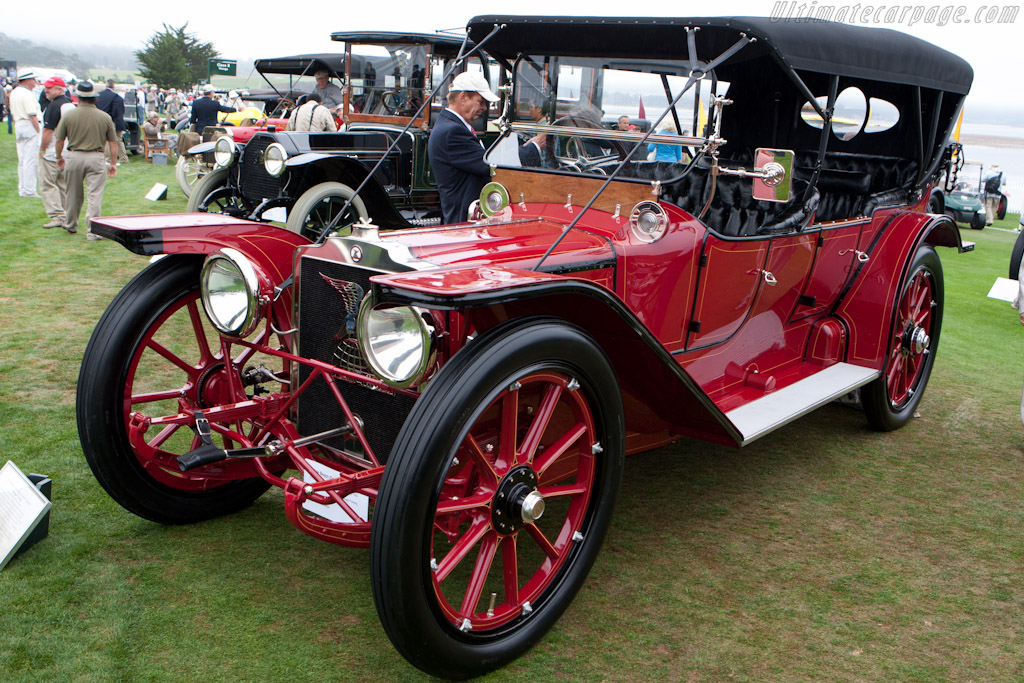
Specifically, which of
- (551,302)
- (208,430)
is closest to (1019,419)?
(551,302)

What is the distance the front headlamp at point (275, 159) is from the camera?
23.9 feet

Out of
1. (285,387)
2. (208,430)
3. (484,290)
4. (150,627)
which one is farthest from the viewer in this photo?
(285,387)

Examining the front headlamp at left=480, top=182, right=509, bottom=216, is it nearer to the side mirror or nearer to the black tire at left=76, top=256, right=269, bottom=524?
the side mirror

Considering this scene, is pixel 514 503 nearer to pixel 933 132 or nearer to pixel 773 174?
pixel 773 174

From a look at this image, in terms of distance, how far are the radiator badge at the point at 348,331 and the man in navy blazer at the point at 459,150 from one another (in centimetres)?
210

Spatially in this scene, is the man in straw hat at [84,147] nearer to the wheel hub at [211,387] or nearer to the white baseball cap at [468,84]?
the white baseball cap at [468,84]

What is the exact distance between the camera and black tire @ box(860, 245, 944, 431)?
427cm

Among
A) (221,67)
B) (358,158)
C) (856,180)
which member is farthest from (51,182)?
(221,67)

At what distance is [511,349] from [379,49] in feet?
25.2

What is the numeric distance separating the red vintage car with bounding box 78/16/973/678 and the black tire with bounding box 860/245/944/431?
0.02 meters

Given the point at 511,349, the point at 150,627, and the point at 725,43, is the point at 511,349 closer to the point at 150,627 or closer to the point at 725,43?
the point at 150,627

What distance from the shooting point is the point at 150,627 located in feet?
7.95

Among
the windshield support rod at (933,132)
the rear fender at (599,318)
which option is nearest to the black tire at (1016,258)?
the windshield support rod at (933,132)

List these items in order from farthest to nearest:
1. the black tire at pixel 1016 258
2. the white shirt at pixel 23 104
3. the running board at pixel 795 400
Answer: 1. the white shirt at pixel 23 104
2. the black tire at pixel 1016 258
3. the running board at pixel 795 400
